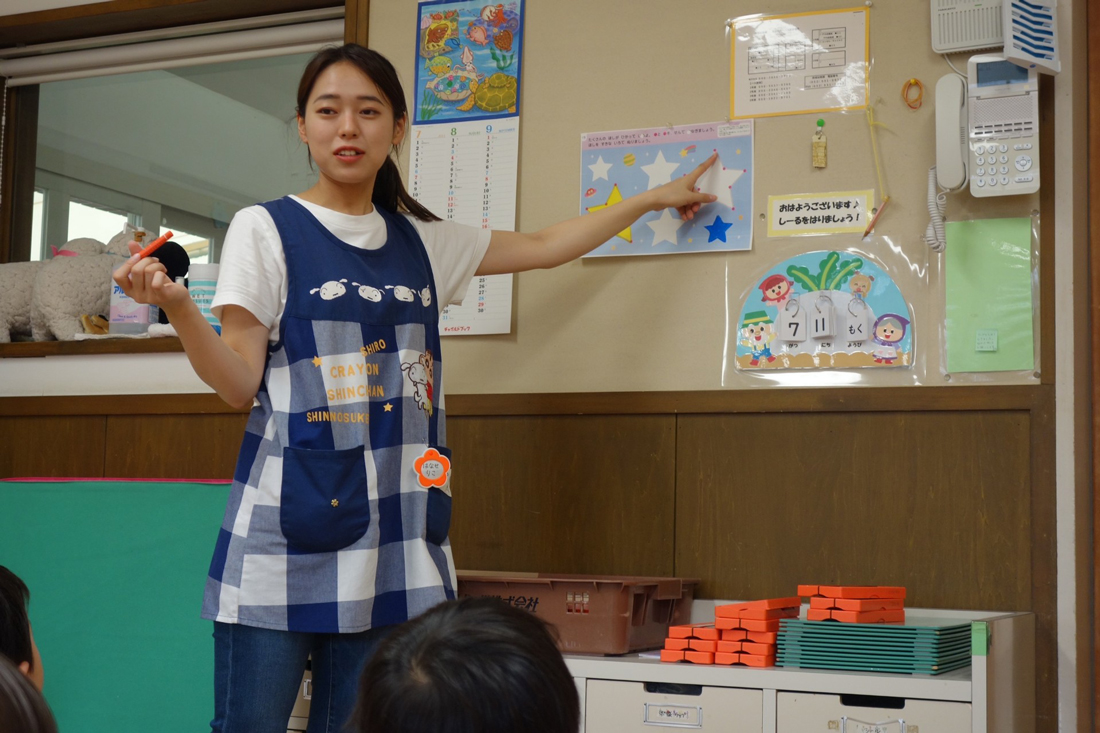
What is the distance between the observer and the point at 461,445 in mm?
2574

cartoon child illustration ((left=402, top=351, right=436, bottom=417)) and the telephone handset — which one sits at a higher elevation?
the telephone handset

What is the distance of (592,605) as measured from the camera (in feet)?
6.68

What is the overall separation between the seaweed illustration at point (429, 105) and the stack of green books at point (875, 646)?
147 centimetres

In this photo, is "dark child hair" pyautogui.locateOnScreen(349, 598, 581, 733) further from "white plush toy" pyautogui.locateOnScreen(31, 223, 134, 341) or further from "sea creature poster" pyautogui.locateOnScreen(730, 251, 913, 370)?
"white plush toy" pyautogui.locateOnScreen(31, 223, 134, 341)

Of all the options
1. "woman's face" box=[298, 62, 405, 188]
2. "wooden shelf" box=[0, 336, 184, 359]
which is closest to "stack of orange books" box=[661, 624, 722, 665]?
"woman's face" box=[298, 62, 405, 188]

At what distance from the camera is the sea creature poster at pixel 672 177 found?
93.0 inches

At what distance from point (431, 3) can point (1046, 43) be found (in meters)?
1.41

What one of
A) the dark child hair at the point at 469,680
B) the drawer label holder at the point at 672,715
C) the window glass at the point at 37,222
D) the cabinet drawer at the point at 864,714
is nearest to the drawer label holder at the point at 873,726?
the cabinet drawer at the point at 864,714

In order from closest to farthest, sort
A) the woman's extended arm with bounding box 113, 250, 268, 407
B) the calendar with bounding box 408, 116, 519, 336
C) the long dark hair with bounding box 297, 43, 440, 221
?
1. the woman's extended arm with bounding box 113, 250, 268, 407
2. the long dark hair with bounding box 297, 43, 440, 221
3. the calendar with bounding box 408, 116, 519, 336

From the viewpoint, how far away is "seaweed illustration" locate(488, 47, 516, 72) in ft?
8.53

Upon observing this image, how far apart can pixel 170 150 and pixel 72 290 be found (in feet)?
1.66

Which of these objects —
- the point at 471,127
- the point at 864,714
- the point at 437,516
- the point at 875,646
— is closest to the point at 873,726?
the point at 864,714

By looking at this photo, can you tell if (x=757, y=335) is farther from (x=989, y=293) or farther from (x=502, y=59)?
(x=502, y=59)

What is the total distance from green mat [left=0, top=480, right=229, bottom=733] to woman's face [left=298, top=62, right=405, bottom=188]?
948 mm
